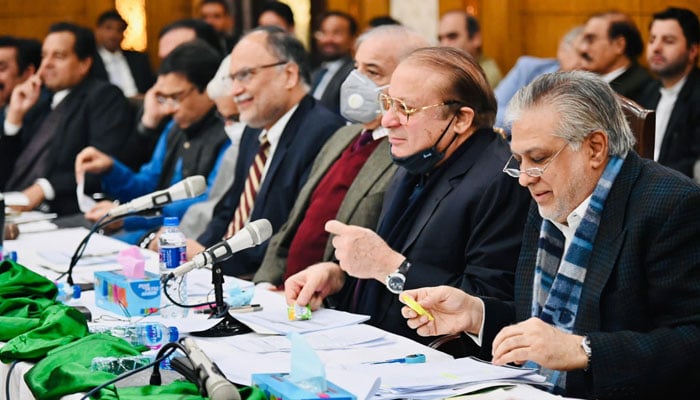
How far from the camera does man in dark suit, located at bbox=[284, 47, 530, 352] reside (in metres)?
3.30

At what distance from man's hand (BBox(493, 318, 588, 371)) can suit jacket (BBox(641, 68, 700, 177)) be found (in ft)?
12.0

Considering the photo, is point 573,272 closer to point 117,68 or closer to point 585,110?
point 585,110

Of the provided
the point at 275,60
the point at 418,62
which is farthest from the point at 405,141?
the point at 275,60

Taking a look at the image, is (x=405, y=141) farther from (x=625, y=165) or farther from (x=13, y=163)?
(x=13, y=163)

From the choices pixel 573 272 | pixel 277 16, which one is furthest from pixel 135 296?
pixel 277 16

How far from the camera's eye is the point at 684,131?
20.1ft

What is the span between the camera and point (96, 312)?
341cm

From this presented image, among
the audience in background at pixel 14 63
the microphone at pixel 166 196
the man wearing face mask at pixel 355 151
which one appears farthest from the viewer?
the audience in background at pixel 14 63

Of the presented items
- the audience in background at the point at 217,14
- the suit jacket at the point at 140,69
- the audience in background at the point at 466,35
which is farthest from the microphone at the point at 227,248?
the suit jacket at the point at 140,69

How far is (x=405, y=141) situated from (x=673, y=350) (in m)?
1.18

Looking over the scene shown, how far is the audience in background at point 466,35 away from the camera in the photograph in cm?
796

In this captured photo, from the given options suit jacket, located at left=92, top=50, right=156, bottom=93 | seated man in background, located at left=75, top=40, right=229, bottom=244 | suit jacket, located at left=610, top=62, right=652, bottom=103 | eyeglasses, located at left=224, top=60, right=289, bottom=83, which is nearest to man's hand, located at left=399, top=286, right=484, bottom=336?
eyeglasses, located at left=224, top=60, right=289, bottom=83

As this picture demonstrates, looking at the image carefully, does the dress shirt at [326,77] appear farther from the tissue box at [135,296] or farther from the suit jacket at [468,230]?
the tissue box at [135,296]

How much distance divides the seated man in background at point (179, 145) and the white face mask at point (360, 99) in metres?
1.33
